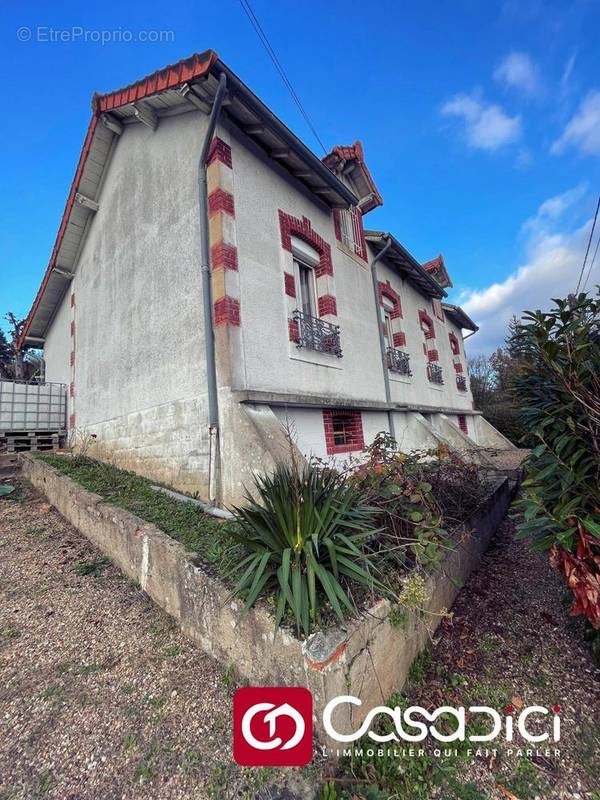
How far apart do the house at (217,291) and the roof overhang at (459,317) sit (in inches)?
234

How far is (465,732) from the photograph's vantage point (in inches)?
80.7

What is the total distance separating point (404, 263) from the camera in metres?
10.3

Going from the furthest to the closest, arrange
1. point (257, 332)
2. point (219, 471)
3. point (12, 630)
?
point (257, 332) < point (219, 471) < point (12, 630)

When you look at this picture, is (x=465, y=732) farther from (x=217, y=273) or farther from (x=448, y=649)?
(x=217, y=273)

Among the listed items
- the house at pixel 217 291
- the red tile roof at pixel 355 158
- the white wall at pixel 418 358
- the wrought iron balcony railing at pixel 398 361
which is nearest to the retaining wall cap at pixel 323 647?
the house at pixel 217 291

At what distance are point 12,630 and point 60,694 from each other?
105cm

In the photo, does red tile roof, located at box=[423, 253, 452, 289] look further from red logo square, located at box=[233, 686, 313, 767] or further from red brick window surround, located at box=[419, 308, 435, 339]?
red logo square, located at box=[233, 686, 313, 767]

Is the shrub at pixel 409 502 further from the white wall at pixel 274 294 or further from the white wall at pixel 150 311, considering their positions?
the white wall at pixel 150 311

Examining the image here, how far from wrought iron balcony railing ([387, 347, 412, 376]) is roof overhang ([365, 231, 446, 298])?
261 centimetres

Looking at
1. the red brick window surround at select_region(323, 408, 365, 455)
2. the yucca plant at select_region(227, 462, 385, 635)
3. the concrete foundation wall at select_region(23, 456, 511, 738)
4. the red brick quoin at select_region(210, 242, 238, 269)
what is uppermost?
the red brick quoin at select_region(210, 242, 238, 269)

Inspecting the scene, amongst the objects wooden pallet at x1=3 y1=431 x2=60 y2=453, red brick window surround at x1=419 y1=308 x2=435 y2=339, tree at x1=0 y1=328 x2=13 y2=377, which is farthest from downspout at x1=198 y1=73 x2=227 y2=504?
tree at x1=0 y1=328 x2=13 y2=377

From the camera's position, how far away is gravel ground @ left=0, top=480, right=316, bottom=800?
1787 mm

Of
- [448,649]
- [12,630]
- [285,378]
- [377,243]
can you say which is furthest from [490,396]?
[12,630]

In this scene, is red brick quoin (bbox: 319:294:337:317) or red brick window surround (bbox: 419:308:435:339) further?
red brick window surround (bbox: 419:308:435:339)
